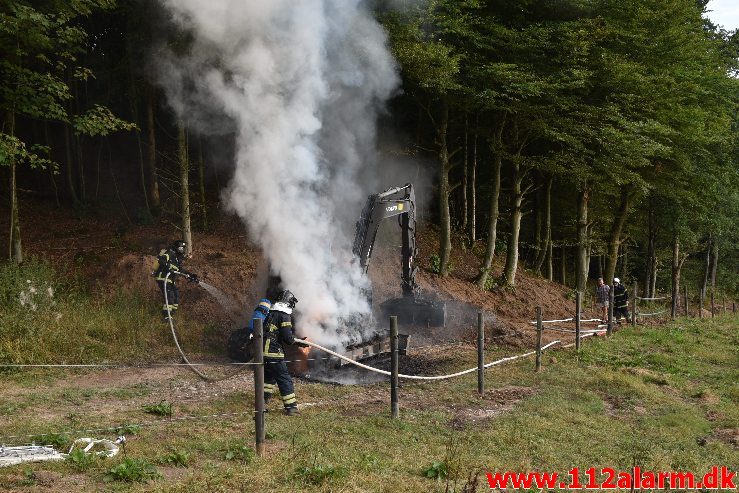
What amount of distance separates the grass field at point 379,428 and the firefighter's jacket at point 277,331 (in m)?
0.85

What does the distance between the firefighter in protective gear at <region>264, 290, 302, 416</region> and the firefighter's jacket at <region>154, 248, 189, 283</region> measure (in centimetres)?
487

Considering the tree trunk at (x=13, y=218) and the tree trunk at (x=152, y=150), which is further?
the tree trunk at (x=152, y=150)

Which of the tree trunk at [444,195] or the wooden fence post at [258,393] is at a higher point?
the tree trunk at [444,195]

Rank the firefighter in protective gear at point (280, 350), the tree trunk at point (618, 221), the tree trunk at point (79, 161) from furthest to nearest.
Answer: the tree trunk at point (618, 221) → the tree trunk at point (79, 161) → the firefighter in protective gear at point (280, 350)

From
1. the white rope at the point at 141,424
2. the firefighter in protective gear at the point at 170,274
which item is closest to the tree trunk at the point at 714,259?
the firefighter in protective gear at the point at 170,274

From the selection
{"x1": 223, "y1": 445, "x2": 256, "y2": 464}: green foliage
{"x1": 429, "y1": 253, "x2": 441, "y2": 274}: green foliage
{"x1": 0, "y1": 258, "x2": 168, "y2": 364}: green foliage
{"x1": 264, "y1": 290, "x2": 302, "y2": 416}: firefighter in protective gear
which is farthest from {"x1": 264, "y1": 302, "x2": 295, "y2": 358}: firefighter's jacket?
{"x1": 429, "y1": 253, "x2": 441, "y2": 274}: green foliage

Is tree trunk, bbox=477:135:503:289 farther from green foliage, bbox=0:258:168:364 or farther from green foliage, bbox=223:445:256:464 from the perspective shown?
green foliage, bbox=223:445:256:464

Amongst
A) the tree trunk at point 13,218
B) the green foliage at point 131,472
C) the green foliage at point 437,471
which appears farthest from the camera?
the tree trunk at point 13,218

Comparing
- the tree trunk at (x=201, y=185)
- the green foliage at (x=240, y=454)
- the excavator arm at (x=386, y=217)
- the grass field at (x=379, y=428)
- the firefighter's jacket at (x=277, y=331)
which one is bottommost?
the grass field at (x=379, y=428)

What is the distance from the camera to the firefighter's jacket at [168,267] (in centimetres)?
1312

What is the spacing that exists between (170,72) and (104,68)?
6.70 meters

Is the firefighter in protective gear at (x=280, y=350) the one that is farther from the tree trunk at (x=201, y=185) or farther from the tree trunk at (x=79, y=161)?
the tree trunk at (x=79, y=161)

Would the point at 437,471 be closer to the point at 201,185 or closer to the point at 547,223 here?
the point at 201,185

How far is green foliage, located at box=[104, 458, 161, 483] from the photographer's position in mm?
5234
